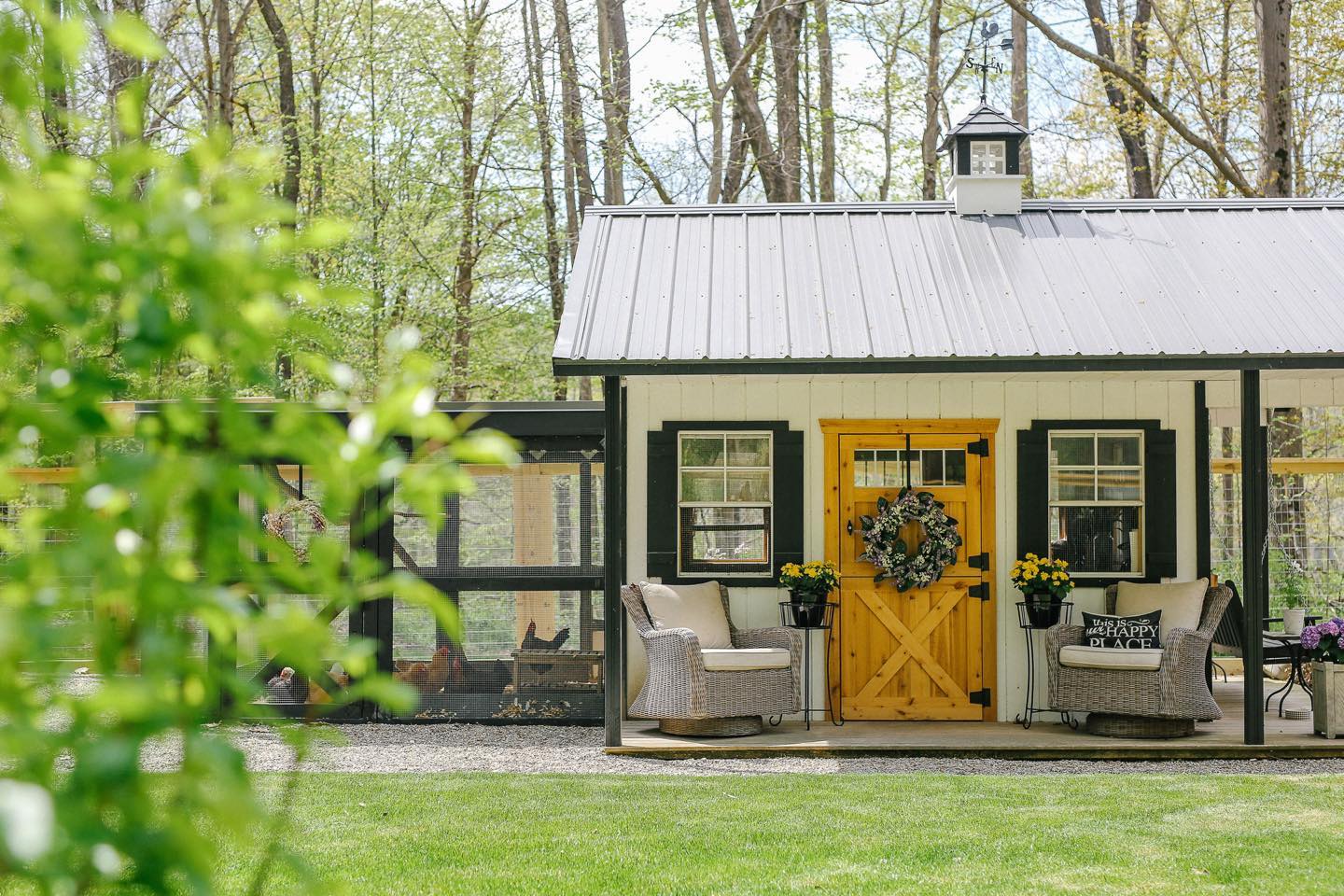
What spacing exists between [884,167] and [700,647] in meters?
13.7

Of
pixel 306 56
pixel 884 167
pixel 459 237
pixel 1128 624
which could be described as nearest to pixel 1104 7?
pixel 884 167

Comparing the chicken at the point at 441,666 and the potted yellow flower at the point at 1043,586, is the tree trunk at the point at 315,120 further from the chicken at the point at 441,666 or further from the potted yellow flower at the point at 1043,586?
the potted yellow flower at the point at 1043,586

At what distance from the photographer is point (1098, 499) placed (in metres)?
9.23

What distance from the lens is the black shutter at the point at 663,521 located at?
9.24m

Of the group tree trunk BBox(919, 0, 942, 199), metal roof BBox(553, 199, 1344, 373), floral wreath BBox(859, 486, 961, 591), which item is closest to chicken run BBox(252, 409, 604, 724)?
metal roof BBox(553, 199, 1344, 373)

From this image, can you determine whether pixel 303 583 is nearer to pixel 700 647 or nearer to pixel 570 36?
pixel 700 647

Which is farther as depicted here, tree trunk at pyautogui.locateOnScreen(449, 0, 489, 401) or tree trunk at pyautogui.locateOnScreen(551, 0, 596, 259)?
tree trunk at pyautogui.locateOnScreen(449, 0, 489, 401)

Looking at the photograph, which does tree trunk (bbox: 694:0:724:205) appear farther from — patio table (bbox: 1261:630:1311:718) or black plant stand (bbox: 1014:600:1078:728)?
patio table (bbox: 1261:630:1311:718)

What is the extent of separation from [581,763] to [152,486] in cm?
687

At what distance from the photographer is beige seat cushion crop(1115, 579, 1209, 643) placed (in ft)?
28.3

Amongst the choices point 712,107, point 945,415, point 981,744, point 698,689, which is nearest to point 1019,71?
point 712,107

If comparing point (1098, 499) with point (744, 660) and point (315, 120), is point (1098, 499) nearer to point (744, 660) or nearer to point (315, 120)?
point (744, 660)

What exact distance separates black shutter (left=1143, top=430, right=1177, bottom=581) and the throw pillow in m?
0.56

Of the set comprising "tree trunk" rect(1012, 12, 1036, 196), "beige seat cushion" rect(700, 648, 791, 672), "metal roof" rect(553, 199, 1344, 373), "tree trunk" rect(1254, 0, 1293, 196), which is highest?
"tree trunk" rect(1012, 12, 1036, 196)
